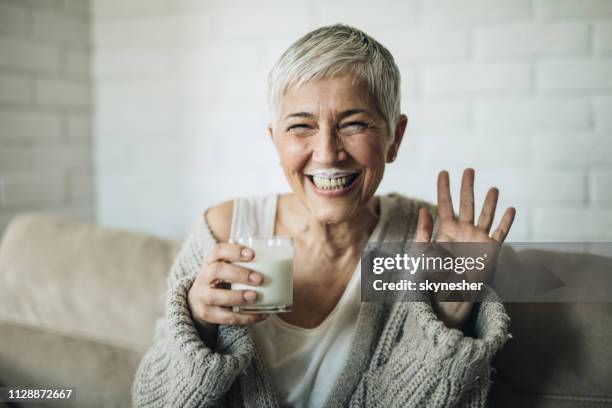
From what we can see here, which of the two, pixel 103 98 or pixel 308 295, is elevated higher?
pixel 103 98

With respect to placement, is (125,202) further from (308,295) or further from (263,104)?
(308,295)

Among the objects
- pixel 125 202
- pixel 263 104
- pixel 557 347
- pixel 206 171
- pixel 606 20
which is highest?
pixel 606 20

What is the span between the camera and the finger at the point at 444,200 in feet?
3.31

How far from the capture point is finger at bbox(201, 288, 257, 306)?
2.69 ft

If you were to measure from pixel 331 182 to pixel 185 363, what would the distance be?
382 millimetres

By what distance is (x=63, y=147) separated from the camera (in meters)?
1.87

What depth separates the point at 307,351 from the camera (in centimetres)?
109

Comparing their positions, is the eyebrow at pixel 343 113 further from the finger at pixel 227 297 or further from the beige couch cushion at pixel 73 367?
the beige couch cushion at pixel 73 367

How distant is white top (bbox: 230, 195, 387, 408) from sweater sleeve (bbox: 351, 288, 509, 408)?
0.25 feet

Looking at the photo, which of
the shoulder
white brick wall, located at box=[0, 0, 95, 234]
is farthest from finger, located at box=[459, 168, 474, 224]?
white brick wall, located at box=[0, 0, 95, 234]

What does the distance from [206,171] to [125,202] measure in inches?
14.1

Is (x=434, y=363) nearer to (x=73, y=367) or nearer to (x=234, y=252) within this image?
(x=234, y=252)

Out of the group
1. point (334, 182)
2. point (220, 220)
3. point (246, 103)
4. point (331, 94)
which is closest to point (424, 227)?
point (334, 182)

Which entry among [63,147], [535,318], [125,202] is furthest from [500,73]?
[63,147]
